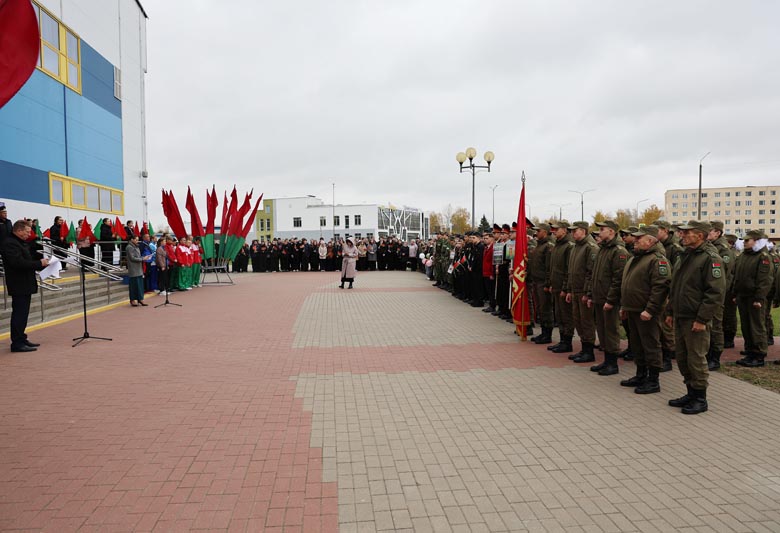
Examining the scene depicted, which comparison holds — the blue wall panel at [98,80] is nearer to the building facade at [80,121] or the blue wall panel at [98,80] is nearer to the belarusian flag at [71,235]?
the building facade at [80,121]

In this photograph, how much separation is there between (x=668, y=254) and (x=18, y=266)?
10.5 metres

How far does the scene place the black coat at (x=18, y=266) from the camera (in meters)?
8.11

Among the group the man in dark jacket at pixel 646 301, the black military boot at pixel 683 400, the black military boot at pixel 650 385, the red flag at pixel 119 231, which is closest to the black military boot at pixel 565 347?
the man in dark jacket at pixel 646 301

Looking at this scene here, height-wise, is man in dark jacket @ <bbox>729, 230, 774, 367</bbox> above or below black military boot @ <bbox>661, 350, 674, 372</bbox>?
above

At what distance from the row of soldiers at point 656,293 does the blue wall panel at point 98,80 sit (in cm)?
1885

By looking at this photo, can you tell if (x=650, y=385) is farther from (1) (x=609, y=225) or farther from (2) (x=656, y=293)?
(1) (x=609, y=225)

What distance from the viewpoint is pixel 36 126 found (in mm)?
16828

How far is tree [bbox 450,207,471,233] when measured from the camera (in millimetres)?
124463

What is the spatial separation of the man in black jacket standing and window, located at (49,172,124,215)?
35.6ft

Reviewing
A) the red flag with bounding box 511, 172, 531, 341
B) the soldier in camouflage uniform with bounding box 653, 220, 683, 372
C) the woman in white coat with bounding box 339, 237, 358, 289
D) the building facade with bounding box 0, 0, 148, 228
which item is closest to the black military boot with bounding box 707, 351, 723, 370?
the soldier in camouflage uniform with bounding box 653, 220, 683, 372

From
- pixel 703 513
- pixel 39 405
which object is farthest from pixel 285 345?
pixel 703 513

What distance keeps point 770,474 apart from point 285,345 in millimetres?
7006

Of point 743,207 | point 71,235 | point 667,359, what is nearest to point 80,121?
point 71,235

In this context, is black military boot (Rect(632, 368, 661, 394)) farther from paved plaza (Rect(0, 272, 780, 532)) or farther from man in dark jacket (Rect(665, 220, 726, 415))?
man in dark jacket (Rect(665, 220, 726, 415))
